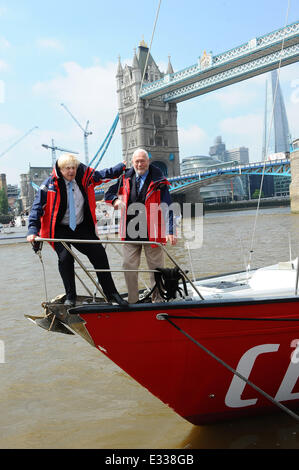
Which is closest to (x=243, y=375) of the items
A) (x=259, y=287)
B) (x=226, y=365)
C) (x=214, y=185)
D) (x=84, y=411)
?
Result: (x=226, y=365)

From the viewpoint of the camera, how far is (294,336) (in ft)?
9.89

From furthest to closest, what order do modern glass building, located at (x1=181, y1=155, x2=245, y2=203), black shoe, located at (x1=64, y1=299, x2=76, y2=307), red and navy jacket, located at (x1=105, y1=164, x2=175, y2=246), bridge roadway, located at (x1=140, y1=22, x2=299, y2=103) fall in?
modern glass building, located at (x1=181, y1=155, x2=245, y2=203) → bridge roadway, located at (x1=140, y1=22, x2=299, y2=103) → red and navy jacket, located at (x1=105, y1=164, x2=175, y2=246) → black shoe, located at (x1=64, y1=299, x2=76, y2=307)

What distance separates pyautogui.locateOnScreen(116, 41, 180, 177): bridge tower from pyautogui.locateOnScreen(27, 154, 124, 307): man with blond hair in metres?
75.0

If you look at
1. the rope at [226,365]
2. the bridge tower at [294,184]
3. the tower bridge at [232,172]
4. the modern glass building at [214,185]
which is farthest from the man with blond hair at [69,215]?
the modern glass building at [214,185]

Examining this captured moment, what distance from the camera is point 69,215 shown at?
9.83ft

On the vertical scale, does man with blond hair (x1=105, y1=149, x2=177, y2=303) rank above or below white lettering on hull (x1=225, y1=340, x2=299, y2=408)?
above

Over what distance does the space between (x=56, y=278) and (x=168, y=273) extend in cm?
799

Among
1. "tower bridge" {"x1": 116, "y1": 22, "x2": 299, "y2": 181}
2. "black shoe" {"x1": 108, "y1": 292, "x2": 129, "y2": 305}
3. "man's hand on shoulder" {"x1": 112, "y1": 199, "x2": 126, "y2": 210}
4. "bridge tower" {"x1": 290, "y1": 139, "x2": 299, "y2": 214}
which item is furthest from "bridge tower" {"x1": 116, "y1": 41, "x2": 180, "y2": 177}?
"black shoe" {"x1": 108, "y1": 292, "x2": 129, "y2": 305}

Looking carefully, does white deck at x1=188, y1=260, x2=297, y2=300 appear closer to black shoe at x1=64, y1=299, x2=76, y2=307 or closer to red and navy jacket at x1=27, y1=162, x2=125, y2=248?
black shoe at x1=64, y1=299, x2=76, y2=307

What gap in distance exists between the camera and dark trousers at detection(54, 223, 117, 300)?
3000 mm

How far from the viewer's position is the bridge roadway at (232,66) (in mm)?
54281

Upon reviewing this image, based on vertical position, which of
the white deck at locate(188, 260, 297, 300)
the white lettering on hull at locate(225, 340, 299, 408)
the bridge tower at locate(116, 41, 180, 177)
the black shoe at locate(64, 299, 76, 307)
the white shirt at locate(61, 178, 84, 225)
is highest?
the bridge tower at locate(116, 41, 180, 177)

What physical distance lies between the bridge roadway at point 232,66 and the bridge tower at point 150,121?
5201mm
